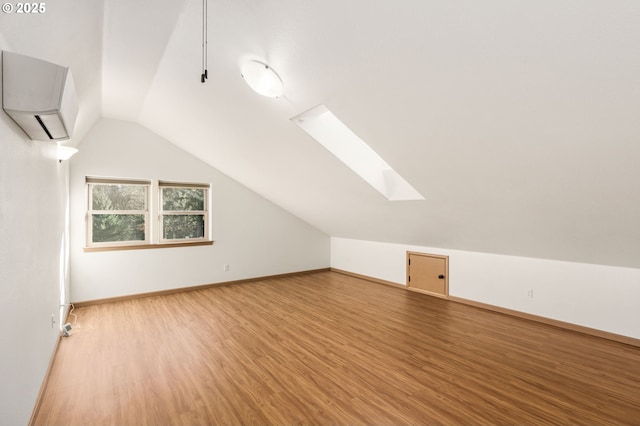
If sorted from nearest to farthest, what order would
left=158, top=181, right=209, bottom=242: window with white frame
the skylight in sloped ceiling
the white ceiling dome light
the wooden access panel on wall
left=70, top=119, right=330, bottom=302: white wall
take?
1. the white ceiling dome light
2. the skylight in sloped ceiling
3. left=70, top=119, right=330, bottom=302: white wall
4. the wooden access panel on wall
5. left=158, top=181, right=209, bottom=242: window with white frame

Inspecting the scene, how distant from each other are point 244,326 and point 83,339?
1.66 metres

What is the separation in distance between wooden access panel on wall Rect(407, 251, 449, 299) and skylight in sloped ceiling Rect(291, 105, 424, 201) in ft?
5.27

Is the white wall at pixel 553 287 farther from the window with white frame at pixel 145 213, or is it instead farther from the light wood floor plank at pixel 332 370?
the window with white frame at pixel 145 213

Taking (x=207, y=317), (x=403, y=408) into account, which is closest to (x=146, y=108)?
→ (x=207, y=317)

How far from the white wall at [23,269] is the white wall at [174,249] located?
207 cm

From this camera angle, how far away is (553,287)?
3561mm

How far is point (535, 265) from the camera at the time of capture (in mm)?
3701

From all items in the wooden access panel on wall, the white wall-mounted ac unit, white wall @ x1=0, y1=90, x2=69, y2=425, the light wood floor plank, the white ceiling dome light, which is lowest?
the light wood floor plank

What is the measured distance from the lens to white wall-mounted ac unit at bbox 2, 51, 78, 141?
1.25m

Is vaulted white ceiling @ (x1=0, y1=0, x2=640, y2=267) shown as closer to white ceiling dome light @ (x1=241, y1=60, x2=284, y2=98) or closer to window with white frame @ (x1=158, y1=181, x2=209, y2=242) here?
white ceiling dome light @ (x1=241, y1=60, x2=284, y2=98)

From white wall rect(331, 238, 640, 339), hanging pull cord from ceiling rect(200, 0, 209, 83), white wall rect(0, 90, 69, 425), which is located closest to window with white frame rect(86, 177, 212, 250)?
white wall rect(0, 90, 69, 425)

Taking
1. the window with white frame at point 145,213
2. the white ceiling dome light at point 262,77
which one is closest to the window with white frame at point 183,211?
the window with white frame at point 145,213

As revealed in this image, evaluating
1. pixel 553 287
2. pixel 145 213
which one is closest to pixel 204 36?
pixel 145 213

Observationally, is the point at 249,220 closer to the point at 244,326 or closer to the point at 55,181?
the point at 244,326
